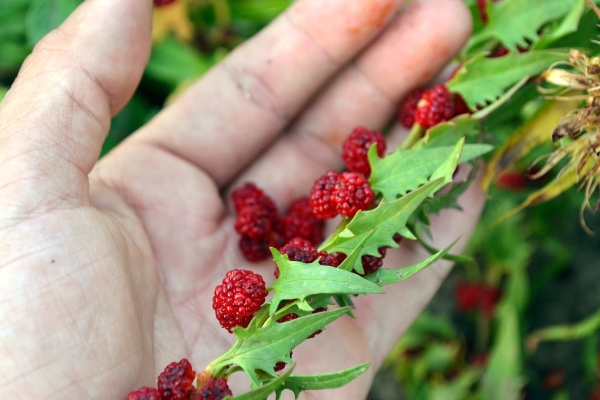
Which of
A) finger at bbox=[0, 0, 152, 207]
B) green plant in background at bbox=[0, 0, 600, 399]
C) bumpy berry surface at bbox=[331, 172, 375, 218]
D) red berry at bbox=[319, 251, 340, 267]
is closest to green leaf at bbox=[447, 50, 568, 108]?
green plant in background at bbox=[0, 0, 600, 399]

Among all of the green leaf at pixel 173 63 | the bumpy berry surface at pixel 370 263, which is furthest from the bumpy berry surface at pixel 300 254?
the green leaf at pixel 173 63

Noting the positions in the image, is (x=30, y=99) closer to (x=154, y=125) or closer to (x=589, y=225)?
(x=154, y=125)

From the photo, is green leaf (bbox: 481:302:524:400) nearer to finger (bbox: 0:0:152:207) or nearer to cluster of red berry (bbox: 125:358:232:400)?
cluster of red berry (bbox: 125:358:232:400)

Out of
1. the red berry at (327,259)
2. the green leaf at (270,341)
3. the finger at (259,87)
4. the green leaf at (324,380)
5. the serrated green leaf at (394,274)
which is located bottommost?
the serrated green leaf at (394,274)

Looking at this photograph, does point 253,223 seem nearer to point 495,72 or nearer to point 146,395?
point 146,395

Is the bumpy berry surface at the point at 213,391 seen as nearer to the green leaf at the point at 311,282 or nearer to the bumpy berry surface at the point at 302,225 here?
the green leaf at the point at 311,282
